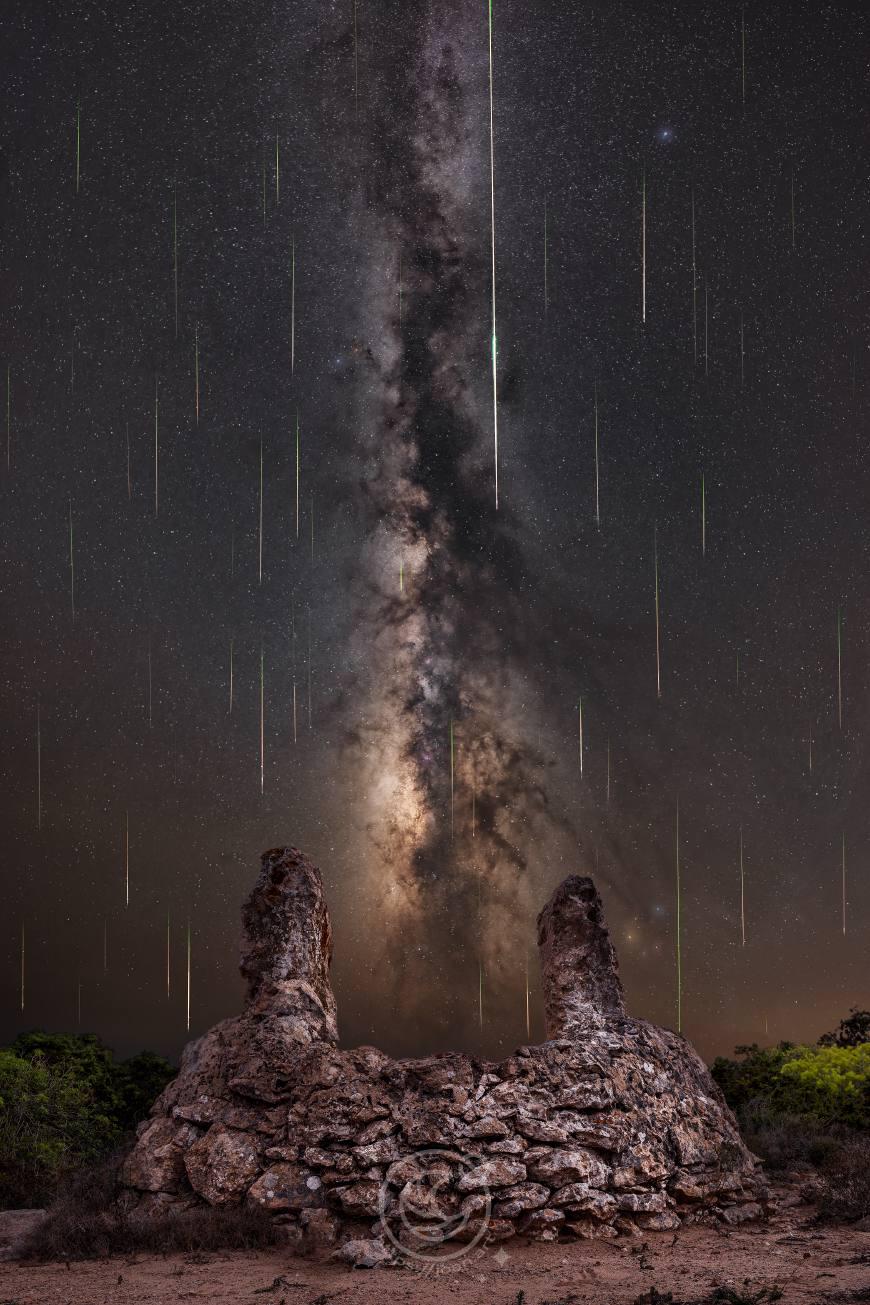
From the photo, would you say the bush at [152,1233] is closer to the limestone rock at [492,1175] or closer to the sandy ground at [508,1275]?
the sandy ground at [508,1275]

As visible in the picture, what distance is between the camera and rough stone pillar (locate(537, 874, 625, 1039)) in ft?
45.6

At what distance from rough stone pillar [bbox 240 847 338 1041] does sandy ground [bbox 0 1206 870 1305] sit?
136 inches

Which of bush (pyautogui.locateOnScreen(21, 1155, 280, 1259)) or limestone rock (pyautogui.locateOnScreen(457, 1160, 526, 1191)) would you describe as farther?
limestone rock (pyautogui.locateOnScreen(457, 1160, 526, 1191))

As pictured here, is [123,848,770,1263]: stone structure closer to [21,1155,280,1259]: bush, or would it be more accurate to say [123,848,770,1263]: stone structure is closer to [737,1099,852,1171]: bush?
[21,1155,280,1259]: bush

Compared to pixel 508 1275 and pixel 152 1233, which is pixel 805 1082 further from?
pixel 152 1233

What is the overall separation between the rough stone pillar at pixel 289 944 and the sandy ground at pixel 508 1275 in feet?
11.4

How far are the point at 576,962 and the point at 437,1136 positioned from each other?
4222 mm

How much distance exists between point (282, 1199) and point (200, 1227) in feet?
2.89

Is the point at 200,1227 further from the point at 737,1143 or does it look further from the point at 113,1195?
the point at 737,1143

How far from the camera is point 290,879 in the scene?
574 inches

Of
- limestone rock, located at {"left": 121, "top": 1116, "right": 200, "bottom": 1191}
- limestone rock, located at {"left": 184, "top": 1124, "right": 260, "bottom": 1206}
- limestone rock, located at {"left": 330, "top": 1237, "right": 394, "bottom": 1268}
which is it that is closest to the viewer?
limestone rock, located at {"left": 330, "top": 1237, "right": 394, "bottom": 1268}

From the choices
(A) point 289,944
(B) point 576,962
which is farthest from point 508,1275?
(A) point 289,944

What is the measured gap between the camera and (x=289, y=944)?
13992 mm

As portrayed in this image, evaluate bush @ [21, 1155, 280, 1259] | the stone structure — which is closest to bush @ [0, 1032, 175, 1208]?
bush @ [21, 1155, 280, 1259]
